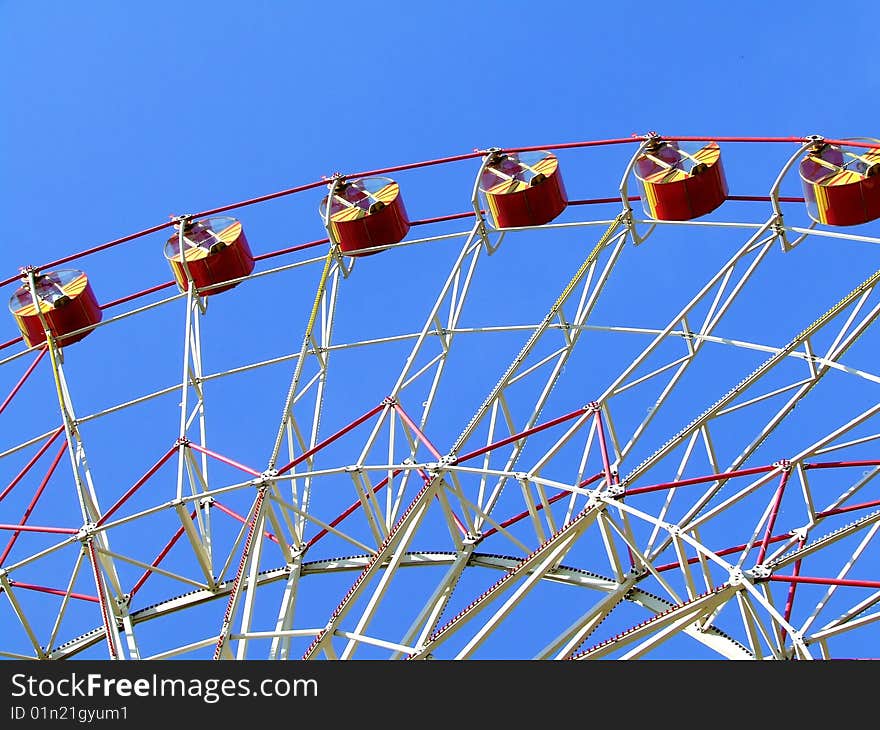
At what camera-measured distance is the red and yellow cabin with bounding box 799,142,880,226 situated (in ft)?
96.2

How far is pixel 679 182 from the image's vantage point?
31.0 m

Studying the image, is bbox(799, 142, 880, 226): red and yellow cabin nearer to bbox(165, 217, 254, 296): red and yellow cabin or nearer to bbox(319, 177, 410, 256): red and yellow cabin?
bbox(319, 177, 410, 256): red and yellow cabin

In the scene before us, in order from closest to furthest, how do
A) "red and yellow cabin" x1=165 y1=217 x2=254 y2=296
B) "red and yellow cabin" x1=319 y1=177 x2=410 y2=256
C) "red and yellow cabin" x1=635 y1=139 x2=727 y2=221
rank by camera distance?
"red and yellow cabin" x1=635 y1=139 x2=727 y2=221 → "red and yellow cabin" x1=319 y1=177 x2=410 y2=256 → "red and yellow cabin" x1=165 y1=217 x2=254 y2=296

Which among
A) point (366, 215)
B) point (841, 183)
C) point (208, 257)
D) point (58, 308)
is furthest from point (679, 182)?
point (58, 308)

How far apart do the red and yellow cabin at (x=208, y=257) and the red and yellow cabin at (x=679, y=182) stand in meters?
9.45

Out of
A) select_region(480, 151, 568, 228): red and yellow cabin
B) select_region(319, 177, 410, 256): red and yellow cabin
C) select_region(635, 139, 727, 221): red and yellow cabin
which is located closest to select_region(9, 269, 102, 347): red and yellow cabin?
select_region(319, 177, 410, 256): red and yellow cabin

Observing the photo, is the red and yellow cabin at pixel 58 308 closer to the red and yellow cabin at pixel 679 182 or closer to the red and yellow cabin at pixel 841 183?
the red and yellow cabin at pixel 679 182

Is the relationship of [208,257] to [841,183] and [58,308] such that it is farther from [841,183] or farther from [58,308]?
[841,183]

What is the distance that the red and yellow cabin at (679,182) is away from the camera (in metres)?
31.1

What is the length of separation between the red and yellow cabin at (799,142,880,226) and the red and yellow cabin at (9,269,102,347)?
16719 mm

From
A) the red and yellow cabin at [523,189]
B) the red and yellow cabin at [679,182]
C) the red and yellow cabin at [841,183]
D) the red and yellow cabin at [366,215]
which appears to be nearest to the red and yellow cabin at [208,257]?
the red and yellow cabin at [366,215]
